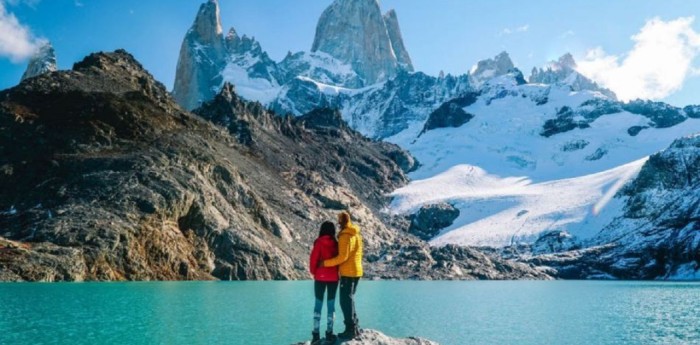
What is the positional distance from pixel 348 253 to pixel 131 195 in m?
79.6

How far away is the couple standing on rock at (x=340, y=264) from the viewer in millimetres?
18641

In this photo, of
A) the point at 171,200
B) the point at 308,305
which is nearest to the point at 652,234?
the point at 171,200

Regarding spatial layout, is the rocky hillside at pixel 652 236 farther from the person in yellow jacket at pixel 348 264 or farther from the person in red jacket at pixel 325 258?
the person in red jacket at pixel 325 258

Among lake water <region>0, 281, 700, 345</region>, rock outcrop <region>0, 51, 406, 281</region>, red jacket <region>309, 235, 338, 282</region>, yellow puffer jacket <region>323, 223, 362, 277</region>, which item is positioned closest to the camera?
yellow puffer jacket <region>323, 223, 362, 277</region>

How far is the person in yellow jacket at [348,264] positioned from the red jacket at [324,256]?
22 cm

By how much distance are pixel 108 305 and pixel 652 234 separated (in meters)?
156

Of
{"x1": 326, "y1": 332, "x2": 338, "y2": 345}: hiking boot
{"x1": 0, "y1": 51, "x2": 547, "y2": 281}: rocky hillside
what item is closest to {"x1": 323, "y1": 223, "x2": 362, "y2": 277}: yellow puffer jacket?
{"x1": 326, "y1": 332, "x2": 338, "y2": 345}: hiking boot

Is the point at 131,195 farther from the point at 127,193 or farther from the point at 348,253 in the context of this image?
the point at 348,253

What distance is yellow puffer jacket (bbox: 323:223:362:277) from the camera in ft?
60.9

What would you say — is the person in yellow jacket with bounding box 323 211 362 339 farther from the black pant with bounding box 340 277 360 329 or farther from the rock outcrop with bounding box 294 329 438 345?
the rock outcrop with bounding box 294 329 438 345

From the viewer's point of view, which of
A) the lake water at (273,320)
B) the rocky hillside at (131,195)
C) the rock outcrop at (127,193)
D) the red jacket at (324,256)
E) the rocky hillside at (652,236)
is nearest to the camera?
the red jacket at (324,256)

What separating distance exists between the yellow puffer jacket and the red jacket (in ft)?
0.72

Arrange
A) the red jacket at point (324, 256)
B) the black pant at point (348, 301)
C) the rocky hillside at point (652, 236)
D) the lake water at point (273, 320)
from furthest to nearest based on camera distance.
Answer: the rocky hillside at point (652, 236) < the lake water at point (273, 320) < the black pant at point (348, 301) < the red jacket at point (324, 256)

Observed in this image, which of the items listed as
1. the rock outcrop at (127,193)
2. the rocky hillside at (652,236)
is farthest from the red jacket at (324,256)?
the rocky hillside at (652,236)
